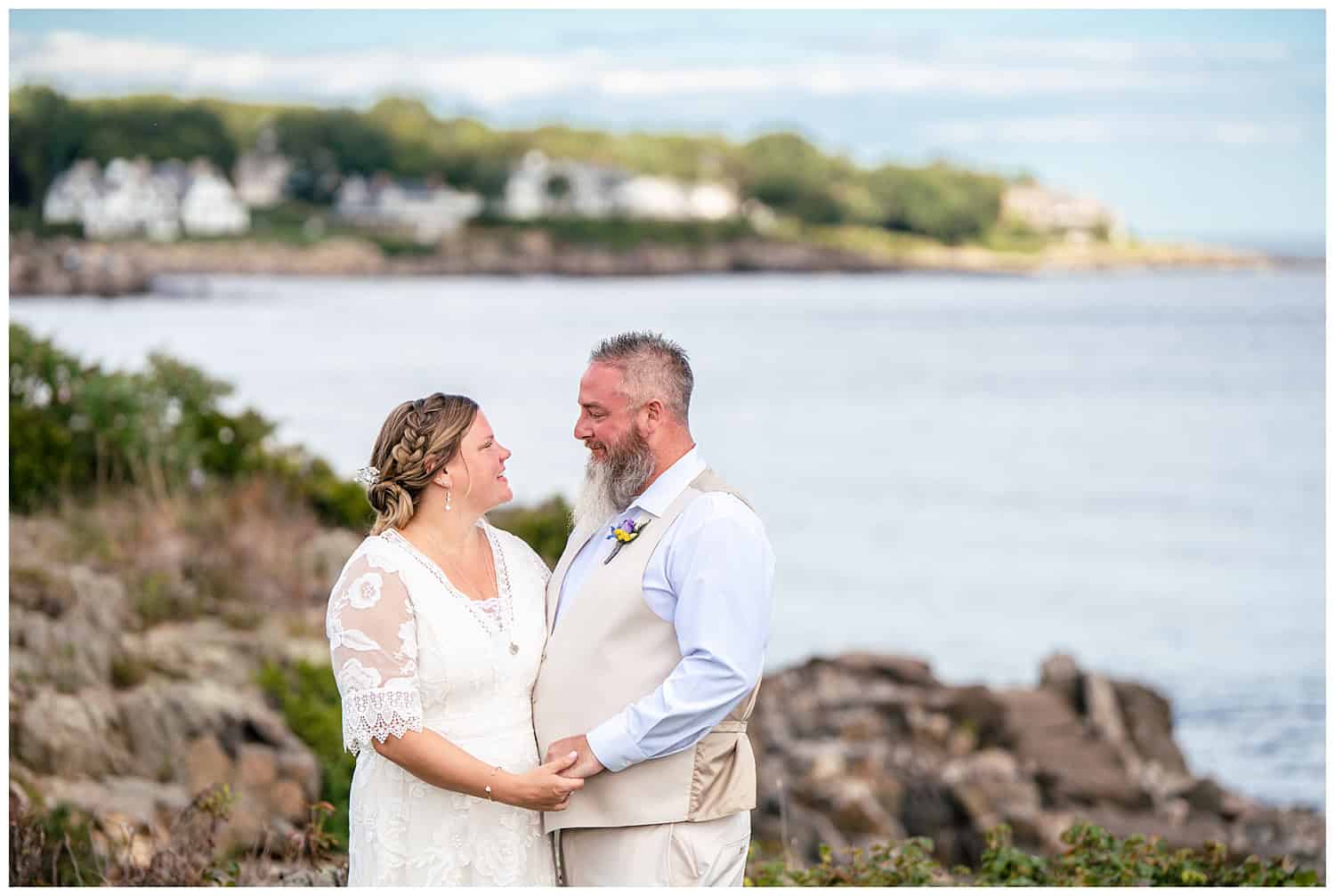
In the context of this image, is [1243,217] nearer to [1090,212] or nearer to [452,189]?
[1090,212]

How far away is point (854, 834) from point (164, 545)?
4.12 meters

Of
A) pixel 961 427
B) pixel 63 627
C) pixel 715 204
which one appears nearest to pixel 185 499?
pixel 63 627

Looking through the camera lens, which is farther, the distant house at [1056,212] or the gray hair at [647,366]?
the distant house at [1056,212]

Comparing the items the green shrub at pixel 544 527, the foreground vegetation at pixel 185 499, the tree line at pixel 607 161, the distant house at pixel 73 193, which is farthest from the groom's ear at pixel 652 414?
the tree line at pixel 607 161

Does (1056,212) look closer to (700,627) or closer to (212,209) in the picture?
(212,209)

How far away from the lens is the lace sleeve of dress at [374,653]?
10.9 ft

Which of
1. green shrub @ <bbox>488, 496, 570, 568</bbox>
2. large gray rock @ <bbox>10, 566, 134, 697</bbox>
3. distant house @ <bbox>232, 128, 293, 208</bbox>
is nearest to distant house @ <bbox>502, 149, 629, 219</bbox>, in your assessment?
distant house @ <bbox>232, 128, 293, 208</bbox>

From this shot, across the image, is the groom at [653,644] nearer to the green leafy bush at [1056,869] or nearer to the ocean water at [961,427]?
the green leafy bush at [1056,869]

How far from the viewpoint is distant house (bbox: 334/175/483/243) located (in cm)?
4847

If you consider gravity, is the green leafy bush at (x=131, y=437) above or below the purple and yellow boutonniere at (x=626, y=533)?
below

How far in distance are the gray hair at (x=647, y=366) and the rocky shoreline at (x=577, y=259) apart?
38174mm

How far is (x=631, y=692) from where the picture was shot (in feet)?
11.4

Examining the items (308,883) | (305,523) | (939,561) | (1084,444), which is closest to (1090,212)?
(1084,444)

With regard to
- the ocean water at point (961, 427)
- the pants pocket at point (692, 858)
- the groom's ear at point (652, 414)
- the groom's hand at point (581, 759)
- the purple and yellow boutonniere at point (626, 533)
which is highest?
the groom's ear at point (652, 414)
